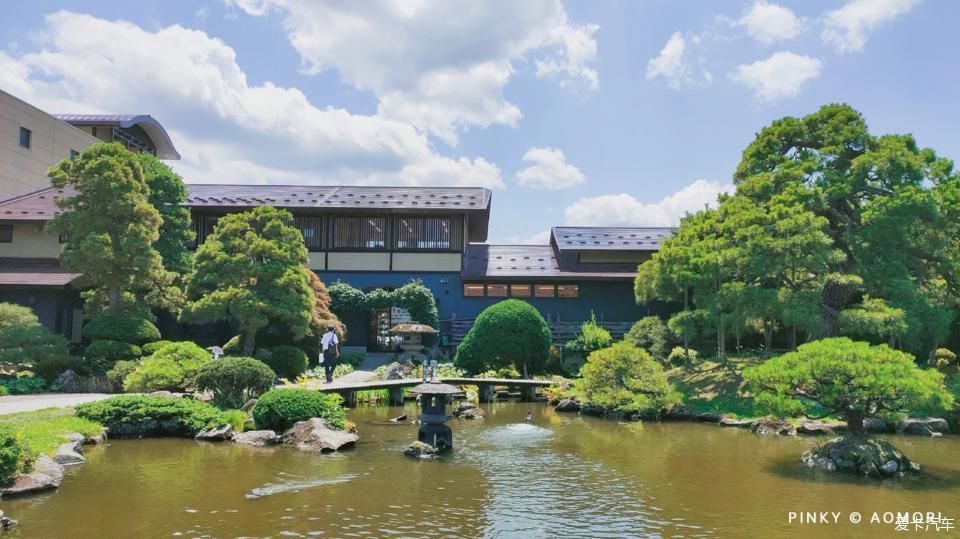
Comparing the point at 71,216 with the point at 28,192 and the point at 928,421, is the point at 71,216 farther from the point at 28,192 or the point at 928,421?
the point at 928,421

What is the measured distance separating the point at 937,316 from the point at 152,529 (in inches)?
839

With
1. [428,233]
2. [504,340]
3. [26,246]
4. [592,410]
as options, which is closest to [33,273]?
[26,246]

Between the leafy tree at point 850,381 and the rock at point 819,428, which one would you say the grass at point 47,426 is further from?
the rock at point 819,428

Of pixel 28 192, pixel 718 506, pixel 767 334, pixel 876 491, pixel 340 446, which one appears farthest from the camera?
pixel 28 192

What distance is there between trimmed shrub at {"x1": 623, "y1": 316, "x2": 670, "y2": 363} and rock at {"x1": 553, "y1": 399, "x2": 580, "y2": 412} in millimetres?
4694

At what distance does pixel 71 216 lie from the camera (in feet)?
69.6

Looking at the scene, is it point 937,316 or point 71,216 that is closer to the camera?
point 937,316

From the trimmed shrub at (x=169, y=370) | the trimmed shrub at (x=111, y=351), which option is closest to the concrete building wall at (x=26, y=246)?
the trimmed shrub at (x=111, y=351)

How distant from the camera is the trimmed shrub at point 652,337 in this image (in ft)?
80.8

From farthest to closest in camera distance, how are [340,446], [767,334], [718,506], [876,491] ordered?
[767,334], [340,446], [876,491], [718,506]

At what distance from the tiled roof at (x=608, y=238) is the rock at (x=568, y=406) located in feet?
43.2

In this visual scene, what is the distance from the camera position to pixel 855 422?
12523 mm

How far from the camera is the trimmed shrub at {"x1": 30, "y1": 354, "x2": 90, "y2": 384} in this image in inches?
762

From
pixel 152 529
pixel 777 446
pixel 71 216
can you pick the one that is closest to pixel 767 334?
pixel 777 446
